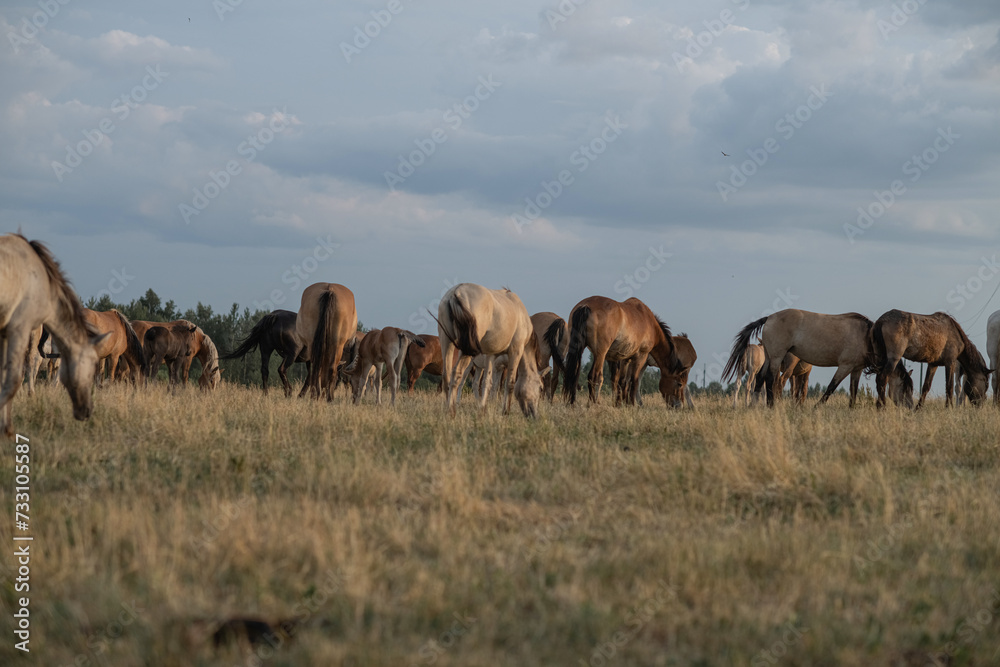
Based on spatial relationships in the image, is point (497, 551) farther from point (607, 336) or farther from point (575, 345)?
point (607, 336)

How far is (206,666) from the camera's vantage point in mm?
3410

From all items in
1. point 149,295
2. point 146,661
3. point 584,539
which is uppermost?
point 149,295

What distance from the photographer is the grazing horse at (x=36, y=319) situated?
7.75m

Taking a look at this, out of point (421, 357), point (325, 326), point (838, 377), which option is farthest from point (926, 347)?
point (421, 357)

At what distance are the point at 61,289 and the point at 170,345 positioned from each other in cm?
1275

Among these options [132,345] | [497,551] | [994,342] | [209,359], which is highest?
[994,342]

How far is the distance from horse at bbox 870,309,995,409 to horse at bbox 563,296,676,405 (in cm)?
423

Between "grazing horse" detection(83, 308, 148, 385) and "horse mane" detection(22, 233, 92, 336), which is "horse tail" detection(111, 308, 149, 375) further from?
"horse mane" detection(22, 233, 92, 336)

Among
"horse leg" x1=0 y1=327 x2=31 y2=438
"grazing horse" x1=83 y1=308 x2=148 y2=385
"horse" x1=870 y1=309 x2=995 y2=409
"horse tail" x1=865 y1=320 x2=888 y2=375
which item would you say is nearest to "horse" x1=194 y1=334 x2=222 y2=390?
"grazing horse" x1=83 y1=308 x2=148 y2=385

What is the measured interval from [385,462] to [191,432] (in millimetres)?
2094

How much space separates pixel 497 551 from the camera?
500 cm

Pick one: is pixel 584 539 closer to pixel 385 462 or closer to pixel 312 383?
pixel 385 462

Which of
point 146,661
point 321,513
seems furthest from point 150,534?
point 146,661

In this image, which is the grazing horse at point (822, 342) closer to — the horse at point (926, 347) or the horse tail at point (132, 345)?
the horse at point (926, 347)
